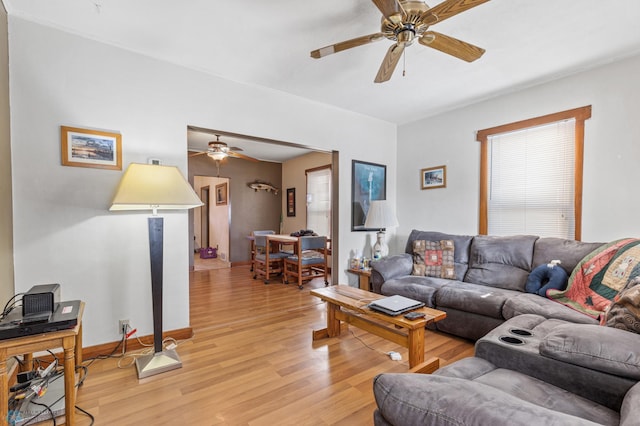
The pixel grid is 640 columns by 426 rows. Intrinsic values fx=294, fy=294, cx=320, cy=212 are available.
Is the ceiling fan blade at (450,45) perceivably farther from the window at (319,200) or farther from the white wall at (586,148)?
the window at (319,200)

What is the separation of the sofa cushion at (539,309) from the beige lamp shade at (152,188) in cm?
264

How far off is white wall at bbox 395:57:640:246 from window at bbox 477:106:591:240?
8 cm

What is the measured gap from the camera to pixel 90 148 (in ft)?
7.80

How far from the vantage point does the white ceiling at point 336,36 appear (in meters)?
2.05

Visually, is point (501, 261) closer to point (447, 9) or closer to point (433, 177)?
point (433, 177)

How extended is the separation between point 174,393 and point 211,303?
1988 millimetres

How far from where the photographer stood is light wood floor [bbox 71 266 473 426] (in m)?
1.73

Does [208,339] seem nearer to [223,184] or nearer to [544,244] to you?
[544,244]

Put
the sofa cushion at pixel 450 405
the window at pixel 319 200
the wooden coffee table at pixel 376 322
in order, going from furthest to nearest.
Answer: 1. the window at pixel 319 200
2. the wooden coffee table at pixel 376 322
3. the sofa cushion at pixel 450 405

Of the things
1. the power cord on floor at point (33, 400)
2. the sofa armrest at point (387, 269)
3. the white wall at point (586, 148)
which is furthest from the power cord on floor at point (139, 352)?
the white wall at point (586, 148)

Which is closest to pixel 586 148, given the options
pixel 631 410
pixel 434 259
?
pixel 434 259

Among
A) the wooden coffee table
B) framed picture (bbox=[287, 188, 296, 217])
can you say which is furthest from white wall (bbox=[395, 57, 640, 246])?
framed picture (bbox=[287, 188, 296, 217])

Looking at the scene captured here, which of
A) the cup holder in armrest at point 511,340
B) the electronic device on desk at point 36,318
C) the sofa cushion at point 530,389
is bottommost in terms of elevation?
the sofa cushion at point 530,389

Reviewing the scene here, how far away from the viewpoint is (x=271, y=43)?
97.7 inches
